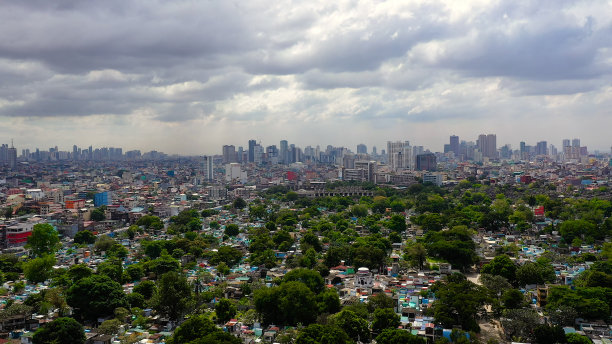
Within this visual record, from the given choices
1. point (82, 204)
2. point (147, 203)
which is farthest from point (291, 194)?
point (82, 204)

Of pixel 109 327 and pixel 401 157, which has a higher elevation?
pixel 401 157

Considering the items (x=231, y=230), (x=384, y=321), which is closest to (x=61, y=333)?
(x=384, y=321)

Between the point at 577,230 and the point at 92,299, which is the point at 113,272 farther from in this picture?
the point at 577,230

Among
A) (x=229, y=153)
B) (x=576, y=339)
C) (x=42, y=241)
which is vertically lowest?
(x=576, y=339)

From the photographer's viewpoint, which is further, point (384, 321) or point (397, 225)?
point (397, 225)

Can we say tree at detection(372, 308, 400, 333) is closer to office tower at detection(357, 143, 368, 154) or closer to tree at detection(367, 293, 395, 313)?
tree at detection(367, 293, 395, 313)

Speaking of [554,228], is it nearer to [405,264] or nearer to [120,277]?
[405,264]
